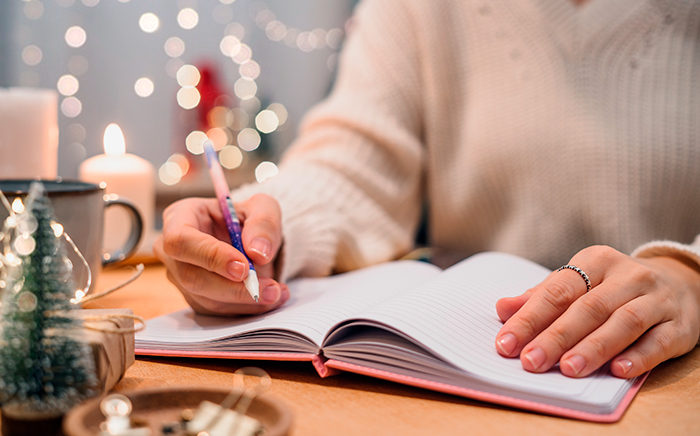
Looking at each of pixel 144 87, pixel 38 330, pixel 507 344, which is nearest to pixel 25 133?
pixel 38 330

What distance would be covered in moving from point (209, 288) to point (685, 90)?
0.80m

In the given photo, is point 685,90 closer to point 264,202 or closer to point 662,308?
point 662,308

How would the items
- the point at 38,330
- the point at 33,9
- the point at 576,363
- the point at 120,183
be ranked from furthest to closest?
1. the point at 33,9
2. the point at 120,183
3. the point at 576,363
4. the point at 38,330

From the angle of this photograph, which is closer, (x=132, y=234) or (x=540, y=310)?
(x=540, y=310)

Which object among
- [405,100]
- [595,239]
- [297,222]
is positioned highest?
[405,100]

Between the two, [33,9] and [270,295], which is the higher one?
[33,9]

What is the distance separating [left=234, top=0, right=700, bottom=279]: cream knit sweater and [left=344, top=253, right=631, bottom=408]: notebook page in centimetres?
29

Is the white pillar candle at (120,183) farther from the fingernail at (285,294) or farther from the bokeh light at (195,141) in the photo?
the bokeh light at (195,141)

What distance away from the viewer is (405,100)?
1051 millimetres

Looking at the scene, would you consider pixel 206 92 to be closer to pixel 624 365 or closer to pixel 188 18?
pixel 188 18

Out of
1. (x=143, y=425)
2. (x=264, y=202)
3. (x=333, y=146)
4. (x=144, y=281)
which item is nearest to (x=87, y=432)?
(x=143, y=425)

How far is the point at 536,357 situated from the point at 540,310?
0.16 ft

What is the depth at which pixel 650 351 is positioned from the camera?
0.46 metres

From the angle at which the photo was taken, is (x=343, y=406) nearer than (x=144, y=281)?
Yes
